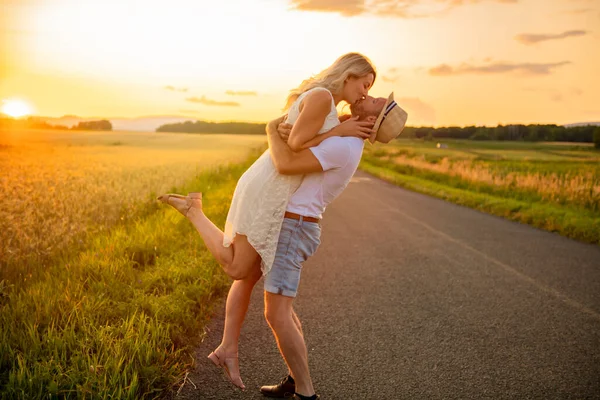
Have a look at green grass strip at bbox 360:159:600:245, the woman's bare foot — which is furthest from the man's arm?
green grass strip at bbox 360:159:600:245

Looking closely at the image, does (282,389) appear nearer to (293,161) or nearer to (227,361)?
(227,361)

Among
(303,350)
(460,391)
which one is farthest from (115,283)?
(460,391)

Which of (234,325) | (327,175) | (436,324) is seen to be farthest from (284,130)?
(436,324)

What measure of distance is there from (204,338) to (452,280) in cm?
353

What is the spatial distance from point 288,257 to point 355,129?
807 millimetres

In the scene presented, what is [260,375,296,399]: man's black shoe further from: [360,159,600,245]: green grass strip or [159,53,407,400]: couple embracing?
[360,159,600,245]: green grass strip

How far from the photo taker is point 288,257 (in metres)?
2.83

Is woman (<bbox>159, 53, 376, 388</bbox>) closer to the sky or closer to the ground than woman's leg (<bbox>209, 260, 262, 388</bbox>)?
closer to the sky

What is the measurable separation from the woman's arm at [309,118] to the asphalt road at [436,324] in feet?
5.46

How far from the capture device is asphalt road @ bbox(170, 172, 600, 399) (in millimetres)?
3441

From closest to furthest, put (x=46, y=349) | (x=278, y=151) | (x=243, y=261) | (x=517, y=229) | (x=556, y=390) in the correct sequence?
(x=278, y=151) → (x=243, y=261) → (x=46, y=349) → (x=556, y=390) → (x=517, y=229)

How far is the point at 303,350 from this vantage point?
116 inches

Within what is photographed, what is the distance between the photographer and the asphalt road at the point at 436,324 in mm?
3441

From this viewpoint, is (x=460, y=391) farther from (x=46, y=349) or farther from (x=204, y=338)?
(x=46, y=349)
